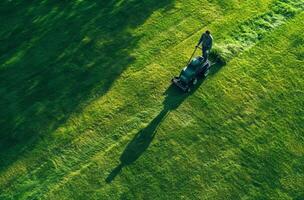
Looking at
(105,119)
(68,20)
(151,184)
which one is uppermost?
(68,20)

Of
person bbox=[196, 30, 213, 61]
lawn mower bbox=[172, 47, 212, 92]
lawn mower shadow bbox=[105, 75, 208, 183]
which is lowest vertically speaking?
lawn mower shadow bbox=[105, 75, 208, 183]

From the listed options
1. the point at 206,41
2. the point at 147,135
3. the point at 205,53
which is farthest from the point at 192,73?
the point at 147,135

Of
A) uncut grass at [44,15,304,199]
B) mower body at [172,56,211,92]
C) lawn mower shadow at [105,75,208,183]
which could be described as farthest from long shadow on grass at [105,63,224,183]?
mower body at [172,56,211,92]

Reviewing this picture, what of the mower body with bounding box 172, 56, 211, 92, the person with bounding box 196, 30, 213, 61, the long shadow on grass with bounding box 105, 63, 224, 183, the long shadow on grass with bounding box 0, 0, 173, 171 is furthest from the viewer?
the mower body with bounding box 172, 56, 211, 92

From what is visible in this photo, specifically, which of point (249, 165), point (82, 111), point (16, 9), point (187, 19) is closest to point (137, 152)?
point (82, 111)

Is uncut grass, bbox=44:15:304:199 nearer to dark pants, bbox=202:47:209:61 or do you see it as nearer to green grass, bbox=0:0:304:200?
green grass, bbox=0:0:304:200

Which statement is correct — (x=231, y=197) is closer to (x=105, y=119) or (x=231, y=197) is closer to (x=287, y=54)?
(x=105, y=119)

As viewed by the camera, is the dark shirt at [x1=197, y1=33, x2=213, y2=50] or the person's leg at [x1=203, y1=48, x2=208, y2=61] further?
the person's leg at [x1=203, y1=48, x2=208, y2=61]

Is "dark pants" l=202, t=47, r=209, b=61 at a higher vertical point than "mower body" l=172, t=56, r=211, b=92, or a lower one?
higher

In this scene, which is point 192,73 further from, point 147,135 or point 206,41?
point 147,135
